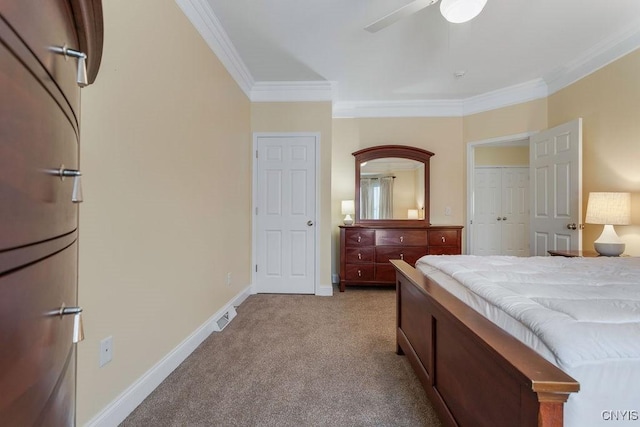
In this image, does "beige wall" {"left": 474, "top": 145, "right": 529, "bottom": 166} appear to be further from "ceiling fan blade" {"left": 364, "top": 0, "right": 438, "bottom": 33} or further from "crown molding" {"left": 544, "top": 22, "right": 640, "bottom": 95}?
"ceiling fan blade" {"left": 364, "top": 0, "right": 438, "bottom": 33}

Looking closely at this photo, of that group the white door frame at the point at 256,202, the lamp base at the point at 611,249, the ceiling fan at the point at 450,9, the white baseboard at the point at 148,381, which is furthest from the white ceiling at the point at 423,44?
the white baseboard at the point at 148,381

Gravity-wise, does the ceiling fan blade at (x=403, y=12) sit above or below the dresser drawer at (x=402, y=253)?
above

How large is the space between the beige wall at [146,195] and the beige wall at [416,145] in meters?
1.87

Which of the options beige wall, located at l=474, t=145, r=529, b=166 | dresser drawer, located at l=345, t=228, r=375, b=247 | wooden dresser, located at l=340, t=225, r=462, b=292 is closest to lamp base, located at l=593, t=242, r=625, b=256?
wooden dresser, located at l=340, t=225, r=462, b=292

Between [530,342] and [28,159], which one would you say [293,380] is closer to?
[530,342]

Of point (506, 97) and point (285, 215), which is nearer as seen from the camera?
point (285, 215)

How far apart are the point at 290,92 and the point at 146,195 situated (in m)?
2.37

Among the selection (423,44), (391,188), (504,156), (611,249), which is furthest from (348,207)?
(504,156)

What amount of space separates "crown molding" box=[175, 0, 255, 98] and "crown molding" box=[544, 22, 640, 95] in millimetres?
3410

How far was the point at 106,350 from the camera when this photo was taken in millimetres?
1270

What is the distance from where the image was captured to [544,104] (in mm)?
3365

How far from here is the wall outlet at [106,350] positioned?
4.09ft

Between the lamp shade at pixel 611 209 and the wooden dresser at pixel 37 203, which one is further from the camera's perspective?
the lamp shade at pixel 611 209

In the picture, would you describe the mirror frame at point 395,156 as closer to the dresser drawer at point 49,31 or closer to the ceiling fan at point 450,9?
the ceiling fan at point 450,9
